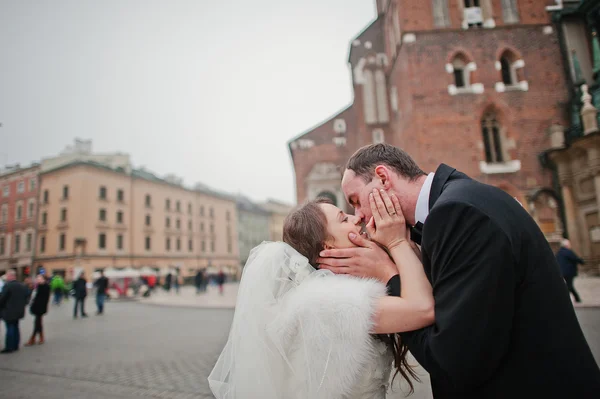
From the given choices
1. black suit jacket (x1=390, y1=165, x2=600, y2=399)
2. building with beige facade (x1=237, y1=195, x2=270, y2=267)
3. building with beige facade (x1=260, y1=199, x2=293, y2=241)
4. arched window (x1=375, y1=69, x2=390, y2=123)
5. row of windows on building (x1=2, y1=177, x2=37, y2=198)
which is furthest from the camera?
building with beige facade (x1=260, y1=199, x2=293, y2=241)

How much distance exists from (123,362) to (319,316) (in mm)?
6845

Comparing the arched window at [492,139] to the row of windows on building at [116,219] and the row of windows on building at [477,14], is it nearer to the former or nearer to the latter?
the row of windows on building at [477,14]

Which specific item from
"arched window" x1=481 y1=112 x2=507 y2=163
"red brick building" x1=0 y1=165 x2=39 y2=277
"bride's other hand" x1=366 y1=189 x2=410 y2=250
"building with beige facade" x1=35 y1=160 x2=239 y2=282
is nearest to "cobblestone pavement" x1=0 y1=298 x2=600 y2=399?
"bride's other hand" x1=366 y1=189 x2=410 y2=250

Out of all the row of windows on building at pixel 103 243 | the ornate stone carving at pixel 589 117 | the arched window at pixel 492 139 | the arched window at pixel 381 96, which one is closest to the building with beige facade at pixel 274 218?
the row of windows on building at pixel 103 243

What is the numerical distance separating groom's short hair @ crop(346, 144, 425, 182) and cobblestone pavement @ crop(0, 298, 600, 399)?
2.09 metres

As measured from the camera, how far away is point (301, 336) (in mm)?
2105

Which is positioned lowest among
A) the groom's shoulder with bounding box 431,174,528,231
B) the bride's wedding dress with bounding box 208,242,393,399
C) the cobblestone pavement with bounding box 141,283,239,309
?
the cobblestone pavement with bounding box 141,283,239,309

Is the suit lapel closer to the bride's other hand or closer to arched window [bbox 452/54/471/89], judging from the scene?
the bride's other hand

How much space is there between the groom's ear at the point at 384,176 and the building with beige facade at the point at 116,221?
41.4 metres

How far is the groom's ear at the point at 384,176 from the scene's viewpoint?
207cm

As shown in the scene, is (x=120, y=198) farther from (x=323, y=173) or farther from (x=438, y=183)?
(x=438, y=183)

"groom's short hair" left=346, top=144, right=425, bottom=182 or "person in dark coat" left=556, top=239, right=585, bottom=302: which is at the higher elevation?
"groom's short hair" left=346, top=144, right=425, bottom=182

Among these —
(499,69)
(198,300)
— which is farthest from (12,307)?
(499,69)

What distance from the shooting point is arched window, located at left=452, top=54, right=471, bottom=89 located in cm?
1873
